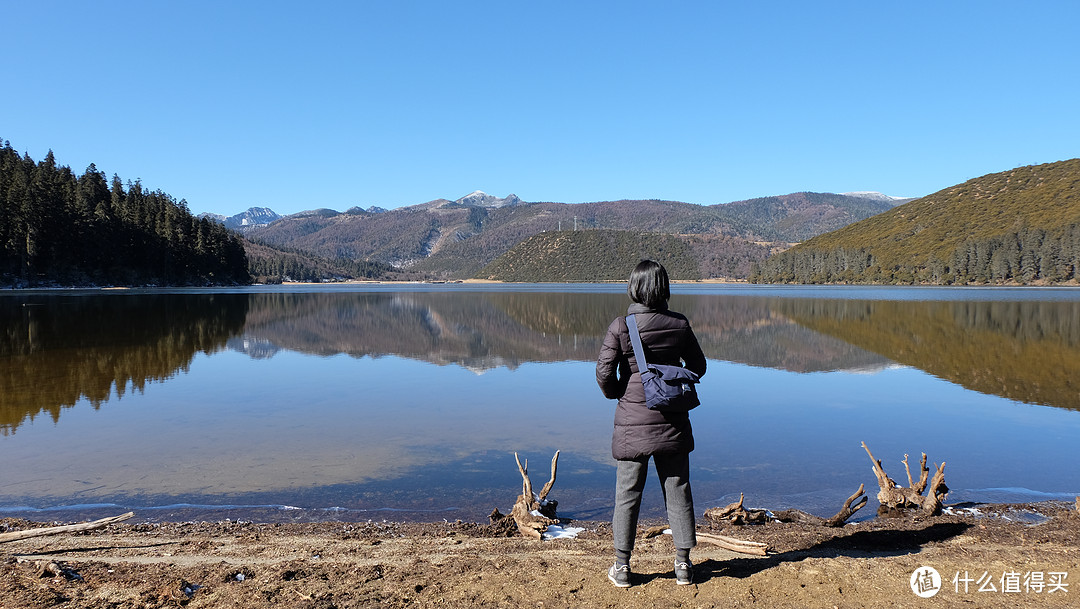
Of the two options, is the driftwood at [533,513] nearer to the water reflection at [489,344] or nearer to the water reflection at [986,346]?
the water reflection at [489,344]

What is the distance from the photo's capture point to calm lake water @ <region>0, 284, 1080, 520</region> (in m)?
7.72

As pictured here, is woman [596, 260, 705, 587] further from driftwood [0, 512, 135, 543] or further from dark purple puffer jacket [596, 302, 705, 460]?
driftwood [0, 512, 135, 543]

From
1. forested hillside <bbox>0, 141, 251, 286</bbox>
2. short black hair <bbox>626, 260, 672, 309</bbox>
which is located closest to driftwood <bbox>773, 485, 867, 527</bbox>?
short black hair <bbox>626, 260, 672, 309</bbox>

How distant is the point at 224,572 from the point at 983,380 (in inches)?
694

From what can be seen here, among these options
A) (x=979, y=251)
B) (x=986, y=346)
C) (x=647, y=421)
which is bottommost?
(x=986, y=346)

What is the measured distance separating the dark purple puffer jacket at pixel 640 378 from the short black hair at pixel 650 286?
0.06 m

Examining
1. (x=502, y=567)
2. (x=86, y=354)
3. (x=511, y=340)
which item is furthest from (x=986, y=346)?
(x=86, y=354)

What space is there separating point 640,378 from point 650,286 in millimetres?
659

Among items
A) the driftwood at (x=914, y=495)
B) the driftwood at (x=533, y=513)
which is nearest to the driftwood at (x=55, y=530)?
the driftwood at (x=533, y=513)

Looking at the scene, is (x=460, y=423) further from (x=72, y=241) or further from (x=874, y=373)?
(x=72, y=241)

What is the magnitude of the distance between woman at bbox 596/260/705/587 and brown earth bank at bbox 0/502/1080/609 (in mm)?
392

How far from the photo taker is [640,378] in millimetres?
4562

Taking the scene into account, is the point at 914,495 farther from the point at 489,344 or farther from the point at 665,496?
the point at 489,344

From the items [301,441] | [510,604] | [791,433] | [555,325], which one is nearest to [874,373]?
[791,433]
